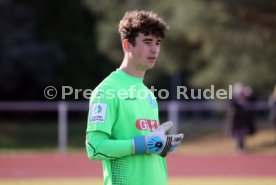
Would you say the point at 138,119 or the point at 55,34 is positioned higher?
the point at 55,34

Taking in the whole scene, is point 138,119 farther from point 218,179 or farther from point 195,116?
point 195,116

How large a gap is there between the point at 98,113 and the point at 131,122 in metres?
0.23

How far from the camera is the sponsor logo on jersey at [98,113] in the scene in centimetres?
425

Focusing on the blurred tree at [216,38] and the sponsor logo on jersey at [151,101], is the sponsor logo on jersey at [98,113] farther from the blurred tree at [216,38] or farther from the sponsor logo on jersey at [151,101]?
the blurred tree at [216,38]

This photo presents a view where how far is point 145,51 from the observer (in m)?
4.38

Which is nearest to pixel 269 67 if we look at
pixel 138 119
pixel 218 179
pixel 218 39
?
pixel 218 39

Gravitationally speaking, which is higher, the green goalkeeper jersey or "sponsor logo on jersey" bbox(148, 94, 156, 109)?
"sponsor logo on jersey" bbox(148, 94, 156, 109)

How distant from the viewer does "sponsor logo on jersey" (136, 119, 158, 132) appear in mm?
4393

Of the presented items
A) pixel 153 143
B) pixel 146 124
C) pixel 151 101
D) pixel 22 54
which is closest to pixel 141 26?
pixel 151 101

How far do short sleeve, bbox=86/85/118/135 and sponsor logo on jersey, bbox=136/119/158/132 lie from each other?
16 centimetres

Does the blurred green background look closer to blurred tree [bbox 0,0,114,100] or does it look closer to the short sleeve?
blurred tree [bbox 0,0,114,100]

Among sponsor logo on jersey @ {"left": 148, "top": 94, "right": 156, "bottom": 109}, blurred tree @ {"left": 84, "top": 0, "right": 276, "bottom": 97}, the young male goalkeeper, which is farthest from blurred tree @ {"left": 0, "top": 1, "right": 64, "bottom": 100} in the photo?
the young male goalkeeper

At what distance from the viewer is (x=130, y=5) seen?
26.7 m

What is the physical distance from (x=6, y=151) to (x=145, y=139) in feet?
61.5
